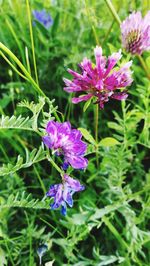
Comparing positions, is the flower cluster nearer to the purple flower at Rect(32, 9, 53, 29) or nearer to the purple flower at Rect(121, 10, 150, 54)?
the purple flower at Rect(121, 10, 150, 54)

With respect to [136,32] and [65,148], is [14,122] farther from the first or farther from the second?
[136,32]

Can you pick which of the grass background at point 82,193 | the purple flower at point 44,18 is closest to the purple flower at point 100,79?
the grass background at point 82,193

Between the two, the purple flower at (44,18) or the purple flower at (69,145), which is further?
the purple flower at (44,18)

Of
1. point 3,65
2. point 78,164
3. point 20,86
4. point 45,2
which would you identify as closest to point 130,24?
point 78,164

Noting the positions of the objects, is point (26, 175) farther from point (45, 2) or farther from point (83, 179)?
point (45, 2)

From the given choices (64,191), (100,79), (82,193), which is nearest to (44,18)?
(82,193)

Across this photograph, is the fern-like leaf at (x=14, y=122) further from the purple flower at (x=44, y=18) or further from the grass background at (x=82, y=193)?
the purple flower at (x=44, y=18)

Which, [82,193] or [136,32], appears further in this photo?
[82,193]

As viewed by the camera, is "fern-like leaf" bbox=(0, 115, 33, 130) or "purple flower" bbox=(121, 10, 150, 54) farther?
"purple flower" bbox=(121, 10, 150, 54)

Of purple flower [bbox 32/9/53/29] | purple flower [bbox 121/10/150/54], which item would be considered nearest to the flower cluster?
purple flower [bbox 121/10/150/54]

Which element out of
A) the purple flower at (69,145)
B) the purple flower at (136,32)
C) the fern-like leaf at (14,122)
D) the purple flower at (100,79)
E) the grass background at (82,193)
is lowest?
the grass background at (82,193)
